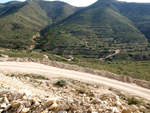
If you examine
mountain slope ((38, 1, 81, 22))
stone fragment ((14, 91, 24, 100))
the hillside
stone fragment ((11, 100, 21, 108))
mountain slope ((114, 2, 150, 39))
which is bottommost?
stone fragment ((11, 100, 21, 108))

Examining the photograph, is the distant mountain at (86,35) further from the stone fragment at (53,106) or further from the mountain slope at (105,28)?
the stone fragment at (53,106)

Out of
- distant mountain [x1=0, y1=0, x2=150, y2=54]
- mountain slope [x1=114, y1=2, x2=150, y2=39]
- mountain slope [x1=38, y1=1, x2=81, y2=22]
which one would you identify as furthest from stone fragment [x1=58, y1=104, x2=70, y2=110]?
mountain slope [x1=38, y1=1, x2=81, y2=22]

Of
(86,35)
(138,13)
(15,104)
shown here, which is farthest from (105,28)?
(15,104)

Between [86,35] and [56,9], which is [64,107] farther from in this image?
[56,9]

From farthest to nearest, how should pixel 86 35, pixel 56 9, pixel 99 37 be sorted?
pixel 56 9 → pixel 86 35 → pixel 99 37

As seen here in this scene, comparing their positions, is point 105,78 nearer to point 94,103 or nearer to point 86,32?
point 94,103

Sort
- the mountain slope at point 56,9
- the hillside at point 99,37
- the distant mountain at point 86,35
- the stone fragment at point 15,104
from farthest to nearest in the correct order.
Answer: the mountain slope at point 56,9
the distant mountain at point 86,35
the hillside at point 99,37
the stone fragment at point 15,104

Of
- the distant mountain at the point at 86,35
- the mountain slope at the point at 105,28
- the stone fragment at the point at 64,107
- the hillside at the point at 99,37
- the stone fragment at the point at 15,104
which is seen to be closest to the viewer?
the stone fragment at the point at 64,107

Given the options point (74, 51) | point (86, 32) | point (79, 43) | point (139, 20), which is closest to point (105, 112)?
point (74, 51)

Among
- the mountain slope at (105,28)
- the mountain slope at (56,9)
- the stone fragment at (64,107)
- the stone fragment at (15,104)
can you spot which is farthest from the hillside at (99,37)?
the mountain slope at (56,9)

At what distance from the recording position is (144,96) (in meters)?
15.3

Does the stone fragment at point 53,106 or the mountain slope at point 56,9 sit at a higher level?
the mountain slope at point 56,9

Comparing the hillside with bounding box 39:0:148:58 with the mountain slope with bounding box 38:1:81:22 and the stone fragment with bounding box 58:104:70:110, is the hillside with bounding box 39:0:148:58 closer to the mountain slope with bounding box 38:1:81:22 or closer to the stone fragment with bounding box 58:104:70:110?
the stone fragment with bounding box 58:104:70:110

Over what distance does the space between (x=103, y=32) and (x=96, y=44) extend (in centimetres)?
1931
